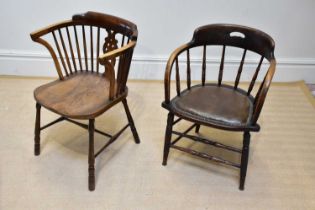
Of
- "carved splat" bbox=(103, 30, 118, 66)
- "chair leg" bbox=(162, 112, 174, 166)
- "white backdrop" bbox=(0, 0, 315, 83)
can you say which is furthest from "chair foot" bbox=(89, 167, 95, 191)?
"white backdrop" bbox=(0, 0, 315, 83)

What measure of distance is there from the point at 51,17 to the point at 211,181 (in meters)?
1.86

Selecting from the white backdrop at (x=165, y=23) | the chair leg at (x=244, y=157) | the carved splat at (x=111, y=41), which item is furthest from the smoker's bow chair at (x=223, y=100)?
the white backdrop at (x=165, y=23)

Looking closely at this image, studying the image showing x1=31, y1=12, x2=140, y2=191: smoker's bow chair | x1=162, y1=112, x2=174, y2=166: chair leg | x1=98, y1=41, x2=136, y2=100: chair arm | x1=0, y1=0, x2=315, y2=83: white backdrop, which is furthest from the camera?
x1=0, y1=0, x2=315, y2=83: white backdrop

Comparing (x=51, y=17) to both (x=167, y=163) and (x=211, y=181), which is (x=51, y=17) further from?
(x=211, y=181)

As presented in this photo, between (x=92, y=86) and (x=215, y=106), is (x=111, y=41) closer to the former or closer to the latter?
(x=92, y=86)

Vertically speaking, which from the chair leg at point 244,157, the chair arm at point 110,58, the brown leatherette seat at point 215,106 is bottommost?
the chair leg at point 244,157

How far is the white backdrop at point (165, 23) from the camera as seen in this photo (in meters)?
2.47

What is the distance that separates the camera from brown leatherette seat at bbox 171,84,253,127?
151 centimetres

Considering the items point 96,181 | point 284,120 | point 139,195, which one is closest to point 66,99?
point 96,181

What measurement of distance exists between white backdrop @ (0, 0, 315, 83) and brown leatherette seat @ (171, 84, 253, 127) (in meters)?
0.94

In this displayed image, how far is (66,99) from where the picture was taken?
162 centimetres

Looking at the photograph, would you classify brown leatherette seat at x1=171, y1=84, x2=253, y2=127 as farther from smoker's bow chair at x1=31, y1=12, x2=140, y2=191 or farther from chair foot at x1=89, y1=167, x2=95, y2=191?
chair foot at x1=89, y1=167, x2=95, y2=191

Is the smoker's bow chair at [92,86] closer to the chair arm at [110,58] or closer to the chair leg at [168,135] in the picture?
the chair arm at [110,58]

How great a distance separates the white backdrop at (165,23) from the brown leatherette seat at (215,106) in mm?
937
